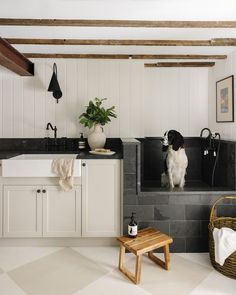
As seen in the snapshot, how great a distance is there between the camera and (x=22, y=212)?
279 cm

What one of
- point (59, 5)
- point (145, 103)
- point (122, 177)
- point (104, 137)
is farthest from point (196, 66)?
point (59, 5)

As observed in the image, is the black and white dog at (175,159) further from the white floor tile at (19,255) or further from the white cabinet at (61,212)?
the white floor tile at (19,255)

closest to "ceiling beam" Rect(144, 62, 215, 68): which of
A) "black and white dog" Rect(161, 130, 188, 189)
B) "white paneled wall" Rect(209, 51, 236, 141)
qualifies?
"white paneled wall" Rect(209, 51, 236, 141)

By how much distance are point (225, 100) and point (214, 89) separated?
0.43 metres

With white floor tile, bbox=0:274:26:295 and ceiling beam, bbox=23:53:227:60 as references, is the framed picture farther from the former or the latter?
white floor tile, bbox=0:274:26:295

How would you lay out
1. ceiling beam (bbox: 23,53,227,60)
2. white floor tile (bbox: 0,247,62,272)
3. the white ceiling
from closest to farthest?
the white ceiling < white floor tile (bbox: 0,247,62,272) < ceiling beam (bbox: 23,53,227,60)

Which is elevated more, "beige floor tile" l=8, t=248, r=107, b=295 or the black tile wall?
the black tile wall

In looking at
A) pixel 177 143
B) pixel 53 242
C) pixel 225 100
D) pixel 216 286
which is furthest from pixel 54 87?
pixel 216 286

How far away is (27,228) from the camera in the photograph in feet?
9.16

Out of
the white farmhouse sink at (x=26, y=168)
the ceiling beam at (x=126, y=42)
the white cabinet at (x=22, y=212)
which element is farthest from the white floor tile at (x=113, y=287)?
the ceiling beam at (x=126, y=42)

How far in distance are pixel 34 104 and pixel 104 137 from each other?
42.7 inches

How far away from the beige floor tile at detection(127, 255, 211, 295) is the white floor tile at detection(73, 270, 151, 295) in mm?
87

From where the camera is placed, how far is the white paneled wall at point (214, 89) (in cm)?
299

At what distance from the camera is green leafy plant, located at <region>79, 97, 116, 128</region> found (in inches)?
126
